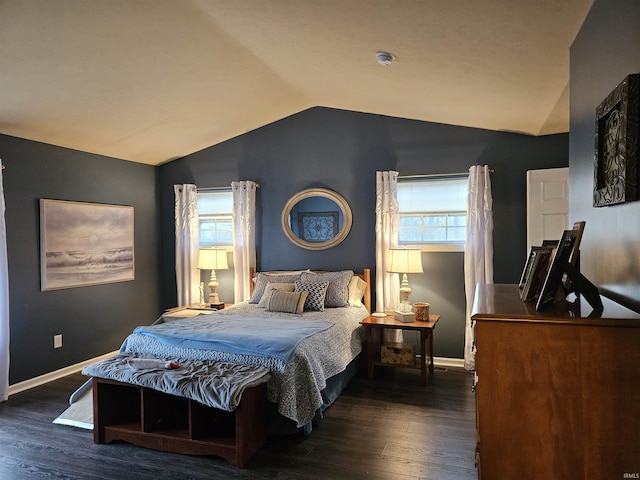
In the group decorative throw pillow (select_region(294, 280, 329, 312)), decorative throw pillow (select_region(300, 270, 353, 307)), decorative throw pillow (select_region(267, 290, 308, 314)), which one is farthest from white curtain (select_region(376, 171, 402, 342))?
decorative throw pillow (select_region(267, 290, 308, 314))

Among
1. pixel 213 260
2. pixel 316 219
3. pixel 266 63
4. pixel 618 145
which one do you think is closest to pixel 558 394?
pixel 618 145

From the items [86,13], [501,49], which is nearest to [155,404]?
[86,13]

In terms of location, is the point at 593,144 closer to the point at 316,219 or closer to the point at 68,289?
the point at 316,219

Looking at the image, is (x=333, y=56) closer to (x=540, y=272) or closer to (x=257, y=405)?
(x=540, y=272)

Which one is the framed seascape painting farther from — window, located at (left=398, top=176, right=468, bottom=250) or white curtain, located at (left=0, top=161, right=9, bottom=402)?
window, located at (left=398, top=176, right=468, bottom=250)

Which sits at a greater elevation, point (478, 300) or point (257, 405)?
point (478, 300)

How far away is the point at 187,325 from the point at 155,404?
780 millimetres

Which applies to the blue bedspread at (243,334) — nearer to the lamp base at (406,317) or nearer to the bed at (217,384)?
the bed at (217,384)

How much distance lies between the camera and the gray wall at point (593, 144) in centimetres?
144

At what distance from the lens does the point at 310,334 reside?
327 centimetres

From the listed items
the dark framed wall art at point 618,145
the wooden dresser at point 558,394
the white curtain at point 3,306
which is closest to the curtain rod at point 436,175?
the dark framed wall art at point 618,145

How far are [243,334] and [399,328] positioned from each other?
5.21 feet

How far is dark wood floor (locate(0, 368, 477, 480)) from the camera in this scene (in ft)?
8.38

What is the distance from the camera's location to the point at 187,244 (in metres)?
5.40
